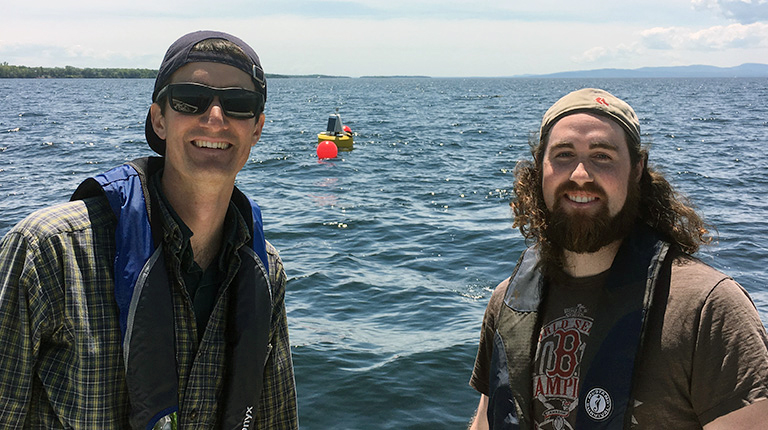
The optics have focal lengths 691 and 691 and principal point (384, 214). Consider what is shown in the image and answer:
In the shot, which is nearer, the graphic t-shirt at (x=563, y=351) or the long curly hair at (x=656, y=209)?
the graphic t-shirt at (x=563, y=351)

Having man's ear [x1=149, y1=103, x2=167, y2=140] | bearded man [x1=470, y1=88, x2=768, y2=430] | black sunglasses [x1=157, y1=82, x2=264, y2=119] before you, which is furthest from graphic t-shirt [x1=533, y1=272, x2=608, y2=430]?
man's ear [x1=149, y1=103, x2=167, y2=140]

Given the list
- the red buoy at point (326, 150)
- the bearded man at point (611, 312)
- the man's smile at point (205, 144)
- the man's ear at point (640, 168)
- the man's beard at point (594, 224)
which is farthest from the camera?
the red buoy at point (326, 150)

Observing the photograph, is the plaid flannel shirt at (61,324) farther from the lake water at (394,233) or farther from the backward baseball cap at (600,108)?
the lake water at (394,233)

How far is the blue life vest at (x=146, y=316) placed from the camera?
2.40m

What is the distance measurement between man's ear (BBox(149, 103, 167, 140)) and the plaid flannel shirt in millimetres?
437

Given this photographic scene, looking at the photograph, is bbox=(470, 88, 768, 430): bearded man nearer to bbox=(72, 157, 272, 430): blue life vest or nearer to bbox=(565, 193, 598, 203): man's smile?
bbox=(565, 193, 598, 203): man's smile

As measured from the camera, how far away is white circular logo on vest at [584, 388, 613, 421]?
2.57m

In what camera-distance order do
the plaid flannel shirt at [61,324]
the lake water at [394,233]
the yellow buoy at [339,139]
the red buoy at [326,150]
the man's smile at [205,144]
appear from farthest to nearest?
the yellow buoy at [339,139] → the red buoy at [326,150] → the lake water at [394,233] → the man's smile at [205,144] → the plaid flannel shirt at [61,324]

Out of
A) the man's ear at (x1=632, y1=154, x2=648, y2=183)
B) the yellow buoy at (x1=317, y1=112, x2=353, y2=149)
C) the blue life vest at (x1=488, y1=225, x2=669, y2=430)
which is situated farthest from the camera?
the yellow buoy at (x1=317, y1=112, x2=353, y2=149)

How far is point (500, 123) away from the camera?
140 ft

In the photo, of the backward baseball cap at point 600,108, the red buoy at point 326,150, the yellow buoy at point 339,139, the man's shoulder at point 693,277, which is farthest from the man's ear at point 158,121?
the yellow buoy at point 339,139

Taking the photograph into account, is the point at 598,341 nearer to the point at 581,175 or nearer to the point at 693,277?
the point at 693,277

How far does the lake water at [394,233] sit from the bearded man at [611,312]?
17.9 inches

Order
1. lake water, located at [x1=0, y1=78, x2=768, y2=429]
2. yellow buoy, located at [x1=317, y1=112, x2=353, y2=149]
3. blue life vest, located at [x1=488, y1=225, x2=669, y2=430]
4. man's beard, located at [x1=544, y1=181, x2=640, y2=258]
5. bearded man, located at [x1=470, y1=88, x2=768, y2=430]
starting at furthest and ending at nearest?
yellow buoy, located at [x1=317, y1=112, x2=353, y2=149] < lake water, located at [x1=0, y1=78, x2=768, y2=429] < man's beard, located at [x1=544, y1=181, x2=640, y2=258] < blue life vest, located at [x1=488, y1=225, x2=669, y2=430] < bearded man, located at [x1=470, y1=88, x2=768, y2=430]
